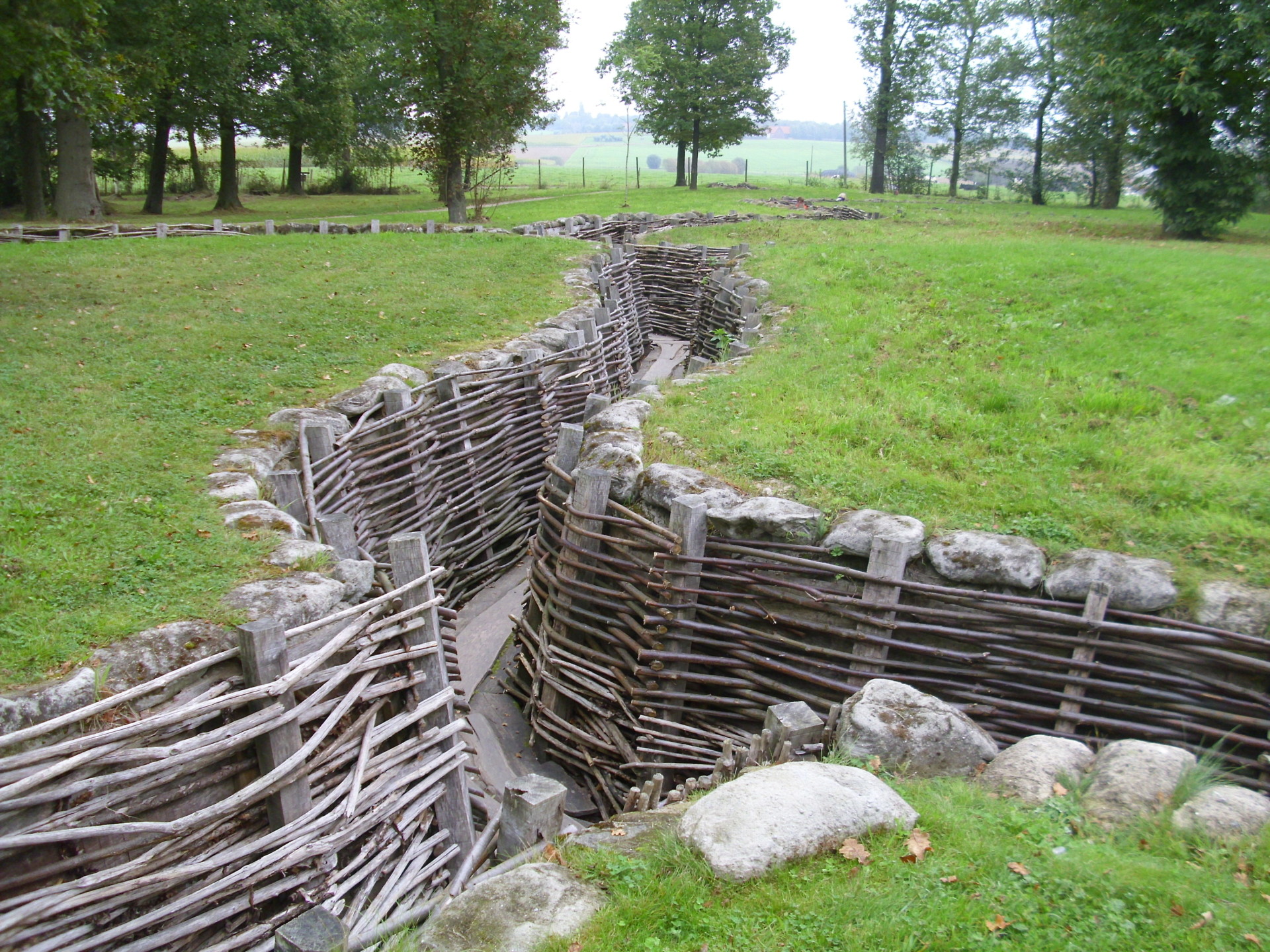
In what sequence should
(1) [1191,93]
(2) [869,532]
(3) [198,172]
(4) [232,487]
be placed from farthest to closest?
(3) [198,172]
(1) [1191,93]
(4) [232,487]
(2) [869,532]

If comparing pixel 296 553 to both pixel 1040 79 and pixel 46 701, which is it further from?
pixel 1040 79

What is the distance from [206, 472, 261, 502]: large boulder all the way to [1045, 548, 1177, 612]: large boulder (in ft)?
18.0

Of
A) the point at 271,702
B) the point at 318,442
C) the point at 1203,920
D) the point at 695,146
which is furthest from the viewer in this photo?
the point at 695,146

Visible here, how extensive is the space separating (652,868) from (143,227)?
1932cm

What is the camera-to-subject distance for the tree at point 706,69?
35281 millimetres

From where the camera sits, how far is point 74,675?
148 inches

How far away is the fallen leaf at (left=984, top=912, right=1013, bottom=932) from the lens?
2.94 meters

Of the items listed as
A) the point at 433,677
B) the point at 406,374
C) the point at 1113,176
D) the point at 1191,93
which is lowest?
the point at 433,677

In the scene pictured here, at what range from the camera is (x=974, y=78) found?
126 ft

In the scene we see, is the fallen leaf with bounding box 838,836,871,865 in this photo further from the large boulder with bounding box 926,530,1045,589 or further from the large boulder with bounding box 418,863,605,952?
the large boulder with bounding box 926,530,1045,589

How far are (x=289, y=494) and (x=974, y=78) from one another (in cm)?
4122

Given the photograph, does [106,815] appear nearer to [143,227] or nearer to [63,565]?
[63,565]

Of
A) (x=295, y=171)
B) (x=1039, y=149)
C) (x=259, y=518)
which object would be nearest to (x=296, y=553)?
(x=259, y=518)

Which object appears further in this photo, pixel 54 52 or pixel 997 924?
pixel 54 52
